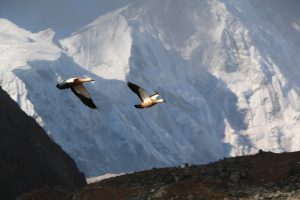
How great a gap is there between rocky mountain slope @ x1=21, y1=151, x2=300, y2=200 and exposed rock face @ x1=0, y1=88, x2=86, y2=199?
5231cm

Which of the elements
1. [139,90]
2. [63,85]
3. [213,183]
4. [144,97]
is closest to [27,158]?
[213,183]

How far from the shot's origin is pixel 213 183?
2386 inches

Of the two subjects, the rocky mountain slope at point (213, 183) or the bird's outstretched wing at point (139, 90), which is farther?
the rocky mountain slope at point (213, 183)

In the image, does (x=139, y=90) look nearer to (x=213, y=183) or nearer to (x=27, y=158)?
(x=213, y=183)

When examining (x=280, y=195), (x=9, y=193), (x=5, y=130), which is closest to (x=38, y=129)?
(x=5, y=130)

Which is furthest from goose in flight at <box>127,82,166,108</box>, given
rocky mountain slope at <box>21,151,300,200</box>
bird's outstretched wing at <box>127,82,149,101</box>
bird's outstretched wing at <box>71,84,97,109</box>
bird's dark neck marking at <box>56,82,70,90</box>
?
rocky mountain slope at <box>21,151,300,200</box>

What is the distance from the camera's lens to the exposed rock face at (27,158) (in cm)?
12538

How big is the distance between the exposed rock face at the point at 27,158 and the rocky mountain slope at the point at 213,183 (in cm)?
5231

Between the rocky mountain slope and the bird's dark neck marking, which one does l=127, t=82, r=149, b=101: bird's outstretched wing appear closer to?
the bird's dark neck marking

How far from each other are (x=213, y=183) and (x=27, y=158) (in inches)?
3131

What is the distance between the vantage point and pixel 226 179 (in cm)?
6175

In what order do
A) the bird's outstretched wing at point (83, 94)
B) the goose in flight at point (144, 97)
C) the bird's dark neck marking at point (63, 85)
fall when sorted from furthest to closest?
the goose in flight at point (144, 97), the bird's outstretched wing at point (83, 94), the bird's dark neck marking at point (63, 85)

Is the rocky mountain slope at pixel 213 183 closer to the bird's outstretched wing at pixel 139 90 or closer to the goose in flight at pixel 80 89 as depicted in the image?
the bird's outstretched wing at pixel 139 90

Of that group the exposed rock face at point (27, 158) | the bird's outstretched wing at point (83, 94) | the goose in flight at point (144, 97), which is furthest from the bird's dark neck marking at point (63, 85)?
the exposed rock face at point (27, 158)
